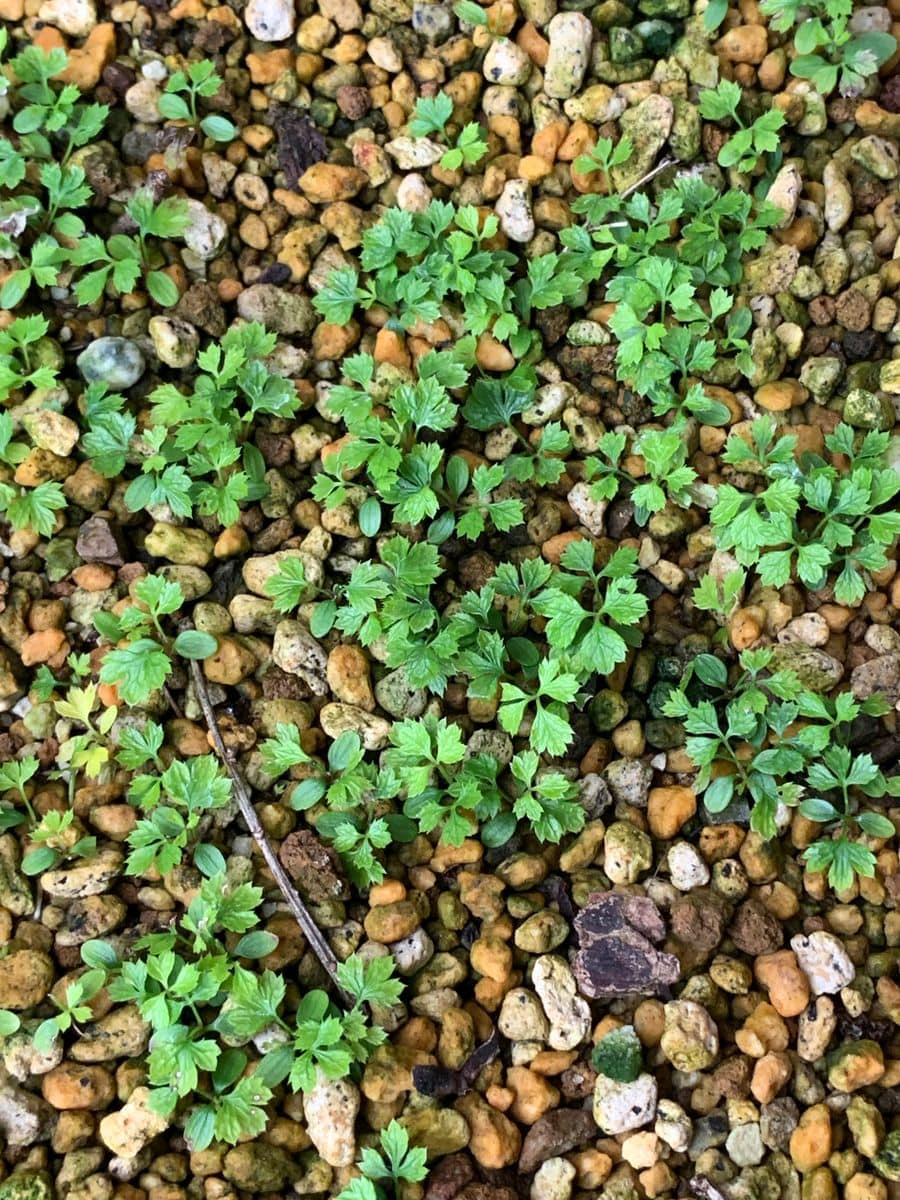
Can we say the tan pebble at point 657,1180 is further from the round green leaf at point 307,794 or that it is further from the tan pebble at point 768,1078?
the round green leaf at point 307,794

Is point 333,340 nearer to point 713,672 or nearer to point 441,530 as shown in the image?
point 441,530

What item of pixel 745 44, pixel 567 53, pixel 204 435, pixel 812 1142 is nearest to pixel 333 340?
pixel 204 435

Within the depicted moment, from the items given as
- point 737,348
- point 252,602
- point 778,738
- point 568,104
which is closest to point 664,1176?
point 778,738

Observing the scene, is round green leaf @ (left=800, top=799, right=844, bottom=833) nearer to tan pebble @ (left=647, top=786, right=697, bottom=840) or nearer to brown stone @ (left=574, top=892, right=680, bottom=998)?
tan pebble @ (left=647, top=786, right=697, bottom=840)

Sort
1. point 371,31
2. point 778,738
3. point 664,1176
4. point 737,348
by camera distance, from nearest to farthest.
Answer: point 664,1176
point 778,738
point 737,348
point 371,31

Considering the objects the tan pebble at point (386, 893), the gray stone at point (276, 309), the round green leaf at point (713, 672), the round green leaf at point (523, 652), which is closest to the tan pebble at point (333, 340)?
the gray stone at point (276, 309)

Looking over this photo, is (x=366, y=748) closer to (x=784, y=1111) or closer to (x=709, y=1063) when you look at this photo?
(x=709, y=1063)
